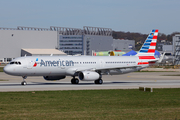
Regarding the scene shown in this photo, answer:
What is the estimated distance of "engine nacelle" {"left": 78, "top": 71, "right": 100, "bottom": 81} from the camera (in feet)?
135

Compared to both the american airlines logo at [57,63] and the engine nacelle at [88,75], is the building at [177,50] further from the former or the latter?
the american airlines logo at [57,63]

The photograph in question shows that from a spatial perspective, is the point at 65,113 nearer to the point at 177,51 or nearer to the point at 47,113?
the point at 47,113

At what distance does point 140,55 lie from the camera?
4991cm

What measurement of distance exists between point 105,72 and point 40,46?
125 meters

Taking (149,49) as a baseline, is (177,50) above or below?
above

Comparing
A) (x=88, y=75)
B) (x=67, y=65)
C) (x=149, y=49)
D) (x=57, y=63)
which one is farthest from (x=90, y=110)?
(x=149, y=49)

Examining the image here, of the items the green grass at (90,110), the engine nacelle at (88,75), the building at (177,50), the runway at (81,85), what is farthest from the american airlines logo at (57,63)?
the building at (177,50)

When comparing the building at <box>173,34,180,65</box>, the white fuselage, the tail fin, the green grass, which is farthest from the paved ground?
the building at <box>173,34,180,65</box>


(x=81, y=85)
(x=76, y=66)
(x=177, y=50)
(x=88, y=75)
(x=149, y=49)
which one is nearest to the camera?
(x=88, y=75)

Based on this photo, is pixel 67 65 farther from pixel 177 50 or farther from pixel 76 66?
pixel 177 50

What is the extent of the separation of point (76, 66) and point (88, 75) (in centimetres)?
332

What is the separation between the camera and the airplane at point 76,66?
4053 cm

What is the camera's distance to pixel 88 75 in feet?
136

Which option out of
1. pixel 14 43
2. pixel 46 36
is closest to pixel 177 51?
pixel 46 36
